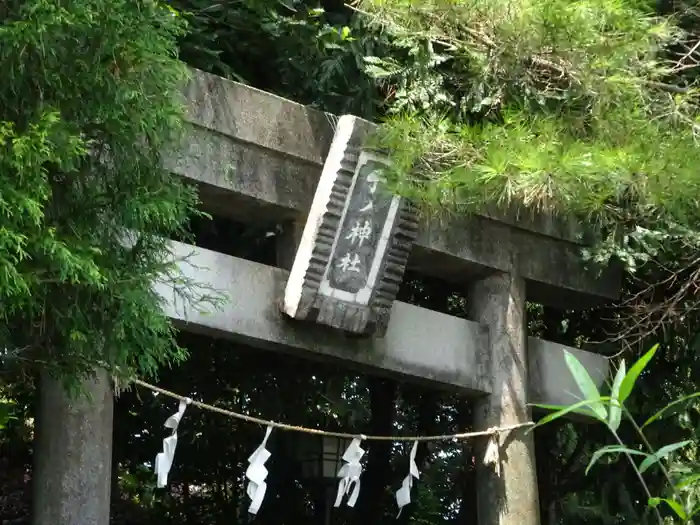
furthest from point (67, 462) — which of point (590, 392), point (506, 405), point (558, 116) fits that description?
point (558, 116)

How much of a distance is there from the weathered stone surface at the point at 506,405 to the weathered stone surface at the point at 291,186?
0.41 ft

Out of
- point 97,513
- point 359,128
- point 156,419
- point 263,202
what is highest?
point 359,128

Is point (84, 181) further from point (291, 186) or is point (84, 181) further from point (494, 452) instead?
point (494, 452)

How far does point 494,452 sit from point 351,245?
1.32m

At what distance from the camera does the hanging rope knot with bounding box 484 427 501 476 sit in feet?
16.6

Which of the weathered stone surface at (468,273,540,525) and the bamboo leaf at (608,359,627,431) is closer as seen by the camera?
the bamboo leaf at (608,359,627,431)

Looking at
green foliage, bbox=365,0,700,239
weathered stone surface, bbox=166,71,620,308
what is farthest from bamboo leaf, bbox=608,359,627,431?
weathered stone surface, bbox=166,71,620,308

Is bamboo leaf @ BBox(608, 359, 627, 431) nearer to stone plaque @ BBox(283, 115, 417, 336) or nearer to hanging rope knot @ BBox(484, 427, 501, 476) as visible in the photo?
stone plaque @ BBox(283, 115, 417, 336)

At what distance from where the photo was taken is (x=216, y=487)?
274 inches

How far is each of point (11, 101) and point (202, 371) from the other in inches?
150

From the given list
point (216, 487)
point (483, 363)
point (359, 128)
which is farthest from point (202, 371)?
point (359, 128)

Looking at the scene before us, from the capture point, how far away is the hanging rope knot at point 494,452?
→ 505cm

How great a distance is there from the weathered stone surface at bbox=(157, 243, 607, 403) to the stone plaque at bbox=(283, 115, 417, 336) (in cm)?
12

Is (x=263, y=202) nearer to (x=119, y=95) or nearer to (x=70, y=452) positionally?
(x=70, y=452)
